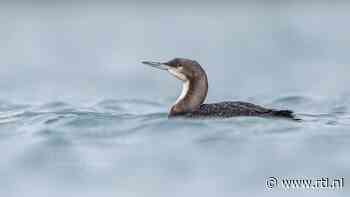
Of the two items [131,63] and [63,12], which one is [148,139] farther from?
[63,12]

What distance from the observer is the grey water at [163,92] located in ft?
39.0

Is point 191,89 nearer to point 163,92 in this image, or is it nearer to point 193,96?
point 193,96

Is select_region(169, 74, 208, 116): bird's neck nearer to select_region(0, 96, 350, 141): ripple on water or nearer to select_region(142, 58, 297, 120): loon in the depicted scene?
select_region(142, 58, 297, 120): loon

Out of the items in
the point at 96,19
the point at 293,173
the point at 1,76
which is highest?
the point at 96,19

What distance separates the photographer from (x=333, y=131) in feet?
43.1

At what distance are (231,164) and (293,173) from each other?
0.64 metres

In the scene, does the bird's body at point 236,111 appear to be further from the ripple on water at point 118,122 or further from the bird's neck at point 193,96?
the bird's neck at point 193,96

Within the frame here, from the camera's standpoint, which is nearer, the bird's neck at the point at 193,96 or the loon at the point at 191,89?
the loon at the point at 191,89

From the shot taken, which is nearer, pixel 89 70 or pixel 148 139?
pixel 148 139

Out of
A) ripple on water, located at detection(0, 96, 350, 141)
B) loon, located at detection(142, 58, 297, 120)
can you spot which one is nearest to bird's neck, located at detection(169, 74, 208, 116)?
loon, located at detection(142, 58, 297, 120)

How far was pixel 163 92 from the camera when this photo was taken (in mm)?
22000

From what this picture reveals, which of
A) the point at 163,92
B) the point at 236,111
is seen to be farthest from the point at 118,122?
the point at 163,92

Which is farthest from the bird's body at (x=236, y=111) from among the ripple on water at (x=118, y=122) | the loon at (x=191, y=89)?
the ripple on water at (x=118, y=122)

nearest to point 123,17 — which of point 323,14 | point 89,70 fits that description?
point 323,14
